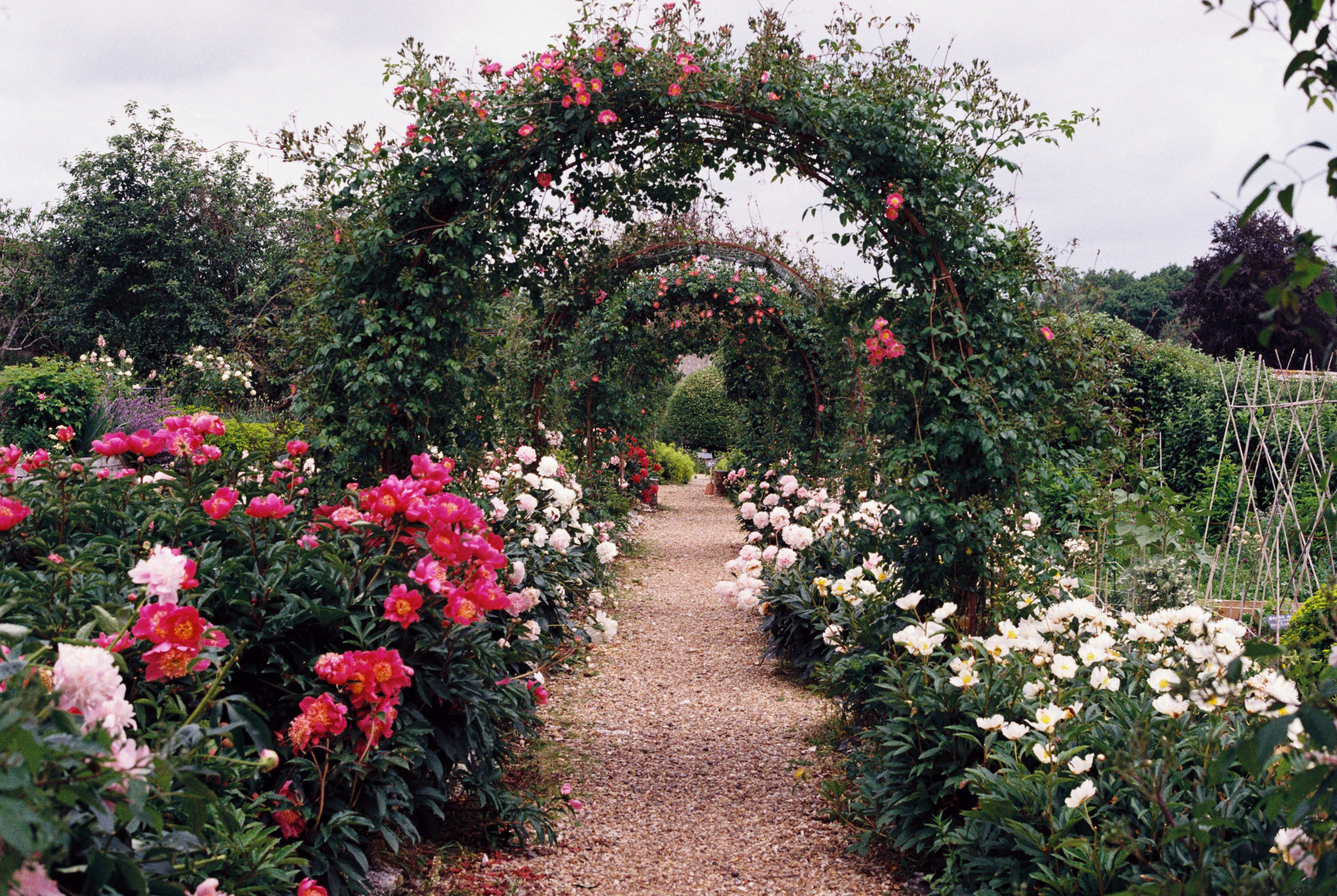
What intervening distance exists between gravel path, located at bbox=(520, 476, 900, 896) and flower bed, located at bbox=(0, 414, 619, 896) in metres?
0.26

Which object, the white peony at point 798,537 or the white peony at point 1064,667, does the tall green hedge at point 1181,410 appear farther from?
the white peony at point 1064,667

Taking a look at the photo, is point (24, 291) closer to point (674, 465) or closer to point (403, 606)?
point (674, 465)

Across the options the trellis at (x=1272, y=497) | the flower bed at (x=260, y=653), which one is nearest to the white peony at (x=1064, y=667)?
the trellis at (x=1272, y=497)

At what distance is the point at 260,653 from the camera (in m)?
2.00

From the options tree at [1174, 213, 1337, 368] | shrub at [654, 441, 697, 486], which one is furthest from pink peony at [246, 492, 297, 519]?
tree at [1174, 213, 1337, 368]

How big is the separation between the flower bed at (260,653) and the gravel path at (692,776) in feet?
0.84

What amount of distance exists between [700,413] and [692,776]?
14457 mm

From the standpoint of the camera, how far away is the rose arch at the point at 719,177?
10.7 feet

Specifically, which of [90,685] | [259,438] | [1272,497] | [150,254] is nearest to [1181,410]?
[1272,497]

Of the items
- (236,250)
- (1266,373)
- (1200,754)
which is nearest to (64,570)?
(1200,754)

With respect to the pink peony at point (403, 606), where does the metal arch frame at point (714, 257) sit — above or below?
above

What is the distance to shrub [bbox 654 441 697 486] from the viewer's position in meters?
15.8

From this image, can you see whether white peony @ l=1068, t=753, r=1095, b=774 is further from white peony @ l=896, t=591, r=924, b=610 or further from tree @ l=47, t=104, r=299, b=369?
tree @ l=47, t=104, r=299, b=369

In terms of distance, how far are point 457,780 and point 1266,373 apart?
13.4ft
